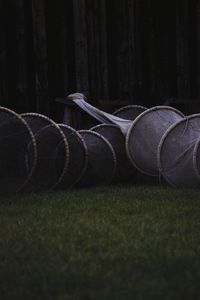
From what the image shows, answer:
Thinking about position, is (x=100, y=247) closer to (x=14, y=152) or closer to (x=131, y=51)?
(x=14, y=152)

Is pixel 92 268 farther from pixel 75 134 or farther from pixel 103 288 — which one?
pixel 75 134

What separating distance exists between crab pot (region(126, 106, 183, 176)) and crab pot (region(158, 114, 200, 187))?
330mm

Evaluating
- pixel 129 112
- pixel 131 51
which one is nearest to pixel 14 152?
pixel 129 112

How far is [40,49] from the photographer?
1077 centimetres

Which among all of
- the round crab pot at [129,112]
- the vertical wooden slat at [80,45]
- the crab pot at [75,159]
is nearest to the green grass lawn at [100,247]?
the crab pot at [75,159]

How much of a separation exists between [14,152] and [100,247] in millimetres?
2958

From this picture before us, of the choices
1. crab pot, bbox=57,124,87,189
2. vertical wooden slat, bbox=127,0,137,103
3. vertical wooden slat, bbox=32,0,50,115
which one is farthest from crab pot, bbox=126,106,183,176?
vertical wooden slat, bbox=127,0,137,103

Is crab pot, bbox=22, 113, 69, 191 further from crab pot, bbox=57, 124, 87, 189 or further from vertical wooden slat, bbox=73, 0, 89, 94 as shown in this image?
vertical wooden slat, bbox=73, 0, 89, 94

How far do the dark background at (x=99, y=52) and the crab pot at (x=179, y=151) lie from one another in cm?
277

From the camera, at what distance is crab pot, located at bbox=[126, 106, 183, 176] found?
899cm

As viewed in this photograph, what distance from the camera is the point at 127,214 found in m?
6.41

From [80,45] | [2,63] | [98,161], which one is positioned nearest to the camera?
[98,161]

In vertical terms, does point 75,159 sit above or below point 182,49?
below

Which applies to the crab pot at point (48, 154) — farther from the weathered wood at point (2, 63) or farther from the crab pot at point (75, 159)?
the weathered wood at point (2, 63)
